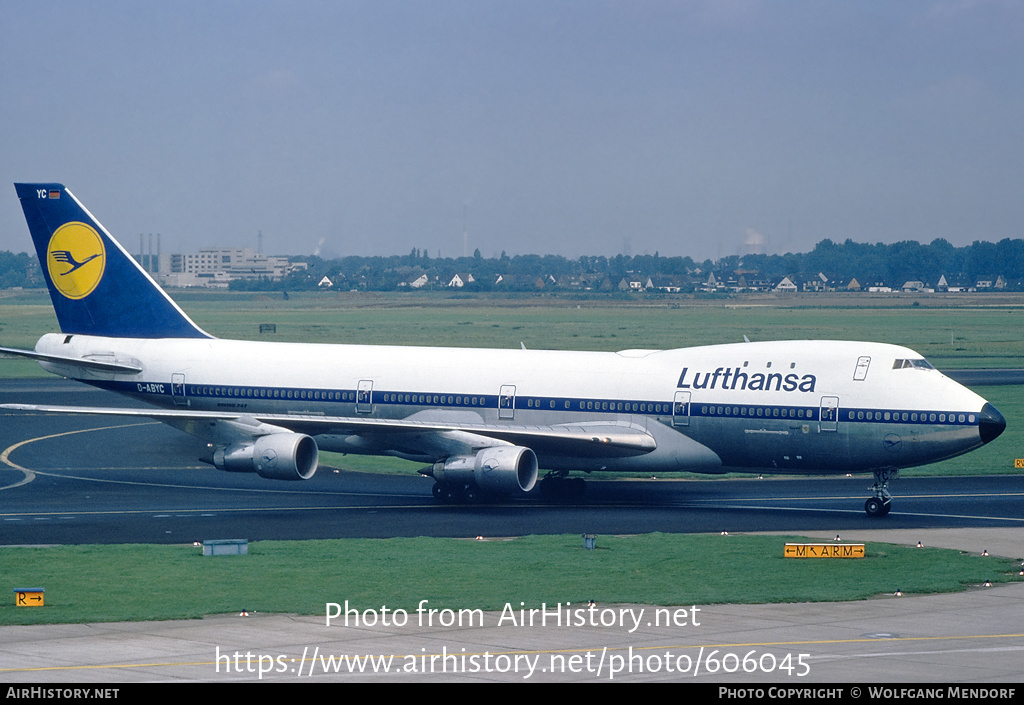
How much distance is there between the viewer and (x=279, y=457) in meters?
40.1

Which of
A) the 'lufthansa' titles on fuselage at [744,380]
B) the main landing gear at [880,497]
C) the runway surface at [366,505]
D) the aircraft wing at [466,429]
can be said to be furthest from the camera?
the aircraft wing at [466,429]

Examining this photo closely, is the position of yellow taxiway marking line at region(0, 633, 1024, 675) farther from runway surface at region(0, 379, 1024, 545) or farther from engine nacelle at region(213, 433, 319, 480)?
engine nacelle at region(213, 433, 319, 480)

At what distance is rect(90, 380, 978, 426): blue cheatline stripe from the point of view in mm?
38438

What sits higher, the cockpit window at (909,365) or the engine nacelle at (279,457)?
the cockpit window at (909,365)

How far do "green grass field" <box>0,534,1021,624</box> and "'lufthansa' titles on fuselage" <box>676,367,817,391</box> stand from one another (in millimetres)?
6708

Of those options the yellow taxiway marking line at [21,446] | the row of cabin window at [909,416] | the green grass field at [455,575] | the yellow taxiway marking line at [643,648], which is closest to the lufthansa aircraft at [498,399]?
the row of cabin window at [909,416]

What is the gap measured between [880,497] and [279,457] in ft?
53.1

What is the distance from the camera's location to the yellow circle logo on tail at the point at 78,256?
48531mm

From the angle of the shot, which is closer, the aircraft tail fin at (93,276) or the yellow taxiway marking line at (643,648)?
the yellow taxiway marking line at (643,648)

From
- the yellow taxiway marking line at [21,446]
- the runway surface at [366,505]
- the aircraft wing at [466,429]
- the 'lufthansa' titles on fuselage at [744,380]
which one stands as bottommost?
the yellow taxiway marking line at [21,446]

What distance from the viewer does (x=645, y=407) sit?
135 feet

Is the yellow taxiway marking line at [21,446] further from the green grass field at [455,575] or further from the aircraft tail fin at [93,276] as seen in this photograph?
the green grass field at [455,575]
